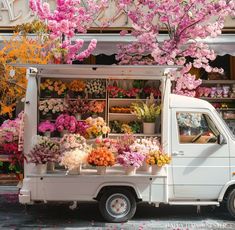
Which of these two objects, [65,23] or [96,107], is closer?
[96,107]

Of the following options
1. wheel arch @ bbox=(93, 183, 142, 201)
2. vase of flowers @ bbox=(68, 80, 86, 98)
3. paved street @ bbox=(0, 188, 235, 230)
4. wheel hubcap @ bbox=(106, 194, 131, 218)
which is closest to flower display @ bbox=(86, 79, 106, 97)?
vase of flowers @ bbox=(68, 80, 86, 98)

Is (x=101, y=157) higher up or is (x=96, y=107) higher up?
(x=96, y=107)

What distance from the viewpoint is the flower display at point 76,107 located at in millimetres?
9203

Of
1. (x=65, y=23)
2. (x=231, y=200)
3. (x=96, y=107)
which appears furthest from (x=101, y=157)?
(x=65, y=23)

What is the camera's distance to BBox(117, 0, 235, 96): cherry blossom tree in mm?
11133

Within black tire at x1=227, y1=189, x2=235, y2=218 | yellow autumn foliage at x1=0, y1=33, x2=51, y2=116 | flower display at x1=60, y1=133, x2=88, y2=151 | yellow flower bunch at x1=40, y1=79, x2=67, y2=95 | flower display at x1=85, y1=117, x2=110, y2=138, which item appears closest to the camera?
flower display at x1=60, y1=133, x2=88, y2=151

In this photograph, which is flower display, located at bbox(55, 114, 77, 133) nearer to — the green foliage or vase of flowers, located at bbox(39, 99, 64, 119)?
vase of flowers, located at bbox(39, 99, 64, 119)

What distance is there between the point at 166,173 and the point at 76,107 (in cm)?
A: 216

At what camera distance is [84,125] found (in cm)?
897

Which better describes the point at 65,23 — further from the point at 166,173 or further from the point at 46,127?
the point at 166,173

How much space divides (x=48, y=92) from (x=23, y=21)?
4841 mm

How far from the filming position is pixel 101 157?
26.8ft

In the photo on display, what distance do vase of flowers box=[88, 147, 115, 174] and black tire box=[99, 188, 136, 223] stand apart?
52 cm

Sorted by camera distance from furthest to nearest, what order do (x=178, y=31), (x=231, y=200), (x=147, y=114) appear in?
(x=178, y=31)
(x=147, y=114)
(x=231, y=200)
